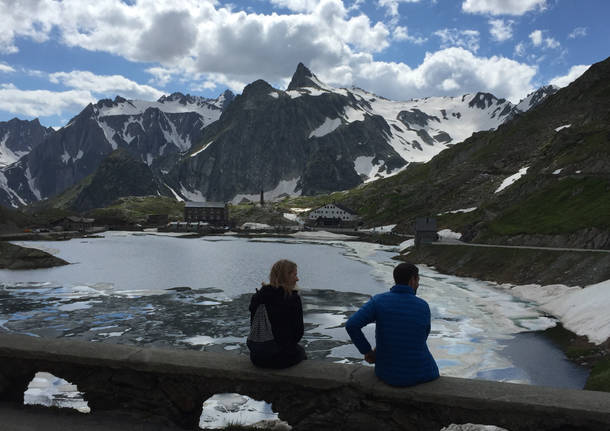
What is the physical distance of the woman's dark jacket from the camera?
9805 millimetres

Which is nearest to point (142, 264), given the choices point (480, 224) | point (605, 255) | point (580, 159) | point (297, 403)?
point (480, 224)

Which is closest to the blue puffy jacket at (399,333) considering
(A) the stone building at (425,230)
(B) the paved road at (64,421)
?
(B) the paved road at (64,421)

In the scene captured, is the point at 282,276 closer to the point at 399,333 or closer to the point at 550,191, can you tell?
the point at 399,333

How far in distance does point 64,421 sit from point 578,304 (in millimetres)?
47740

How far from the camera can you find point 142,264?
3844 inches

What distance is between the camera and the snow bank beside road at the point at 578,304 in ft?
118

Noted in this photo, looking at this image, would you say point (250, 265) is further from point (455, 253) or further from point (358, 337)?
point (358, 337)

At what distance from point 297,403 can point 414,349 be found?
2877mm

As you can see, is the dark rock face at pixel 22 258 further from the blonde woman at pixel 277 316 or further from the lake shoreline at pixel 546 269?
the blonde woman at pixel 277 316

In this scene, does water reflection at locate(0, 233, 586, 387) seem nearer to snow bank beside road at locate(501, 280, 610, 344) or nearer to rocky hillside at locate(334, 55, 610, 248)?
snow bank beside road at locate(501, 280, 610, 344)

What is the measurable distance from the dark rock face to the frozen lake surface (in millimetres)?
4042

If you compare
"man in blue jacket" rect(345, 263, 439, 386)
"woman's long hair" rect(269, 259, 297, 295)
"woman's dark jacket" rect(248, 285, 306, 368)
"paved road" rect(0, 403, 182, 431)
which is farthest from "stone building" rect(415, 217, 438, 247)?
"paved road" rect(0, 403, 182, 431)

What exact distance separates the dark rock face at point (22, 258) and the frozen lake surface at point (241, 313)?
404cm

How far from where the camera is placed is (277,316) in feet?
32.3
